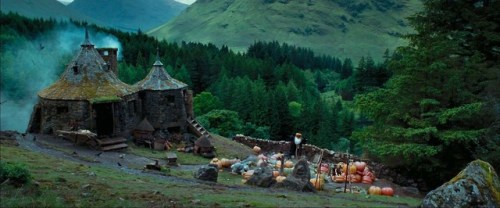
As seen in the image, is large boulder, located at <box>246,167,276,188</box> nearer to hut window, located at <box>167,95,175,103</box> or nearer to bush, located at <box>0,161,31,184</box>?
bush, located at <box>0,161,31,184</box>

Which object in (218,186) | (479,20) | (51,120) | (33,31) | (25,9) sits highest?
(25,9)

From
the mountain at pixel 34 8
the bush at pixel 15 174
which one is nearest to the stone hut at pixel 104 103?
the bush at pixel 15 174

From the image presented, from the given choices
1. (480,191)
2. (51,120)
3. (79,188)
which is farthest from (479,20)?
(51,120)

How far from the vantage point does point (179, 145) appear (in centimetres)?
3888

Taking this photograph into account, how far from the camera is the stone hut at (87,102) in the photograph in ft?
114

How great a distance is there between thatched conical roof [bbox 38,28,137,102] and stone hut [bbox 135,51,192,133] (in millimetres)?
2103

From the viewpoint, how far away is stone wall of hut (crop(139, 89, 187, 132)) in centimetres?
4069

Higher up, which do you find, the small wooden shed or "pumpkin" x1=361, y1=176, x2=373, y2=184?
the small wooden shed

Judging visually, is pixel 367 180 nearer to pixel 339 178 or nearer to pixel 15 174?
pixel 339 178

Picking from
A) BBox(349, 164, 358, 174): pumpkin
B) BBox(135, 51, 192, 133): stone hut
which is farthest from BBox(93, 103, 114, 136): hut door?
BBox(349, 164, 358, 174): pumpkin

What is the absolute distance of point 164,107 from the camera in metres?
41.1

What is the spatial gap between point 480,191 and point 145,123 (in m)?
27.9

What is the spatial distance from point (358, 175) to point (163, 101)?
786 inches

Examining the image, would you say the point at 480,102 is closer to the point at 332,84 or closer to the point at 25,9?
the point at 332,84
